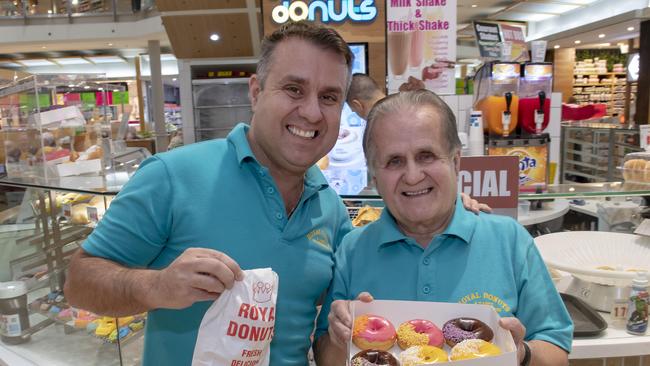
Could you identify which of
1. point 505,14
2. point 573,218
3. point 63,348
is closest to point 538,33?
point 505,14

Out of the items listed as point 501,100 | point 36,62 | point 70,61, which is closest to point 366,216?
point 501,100

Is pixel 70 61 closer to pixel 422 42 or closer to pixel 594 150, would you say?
pixel 422 42

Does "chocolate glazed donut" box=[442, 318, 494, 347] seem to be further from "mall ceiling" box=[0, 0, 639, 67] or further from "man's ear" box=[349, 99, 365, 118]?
"mall ceiling" box=[0, 0, 639, 67]

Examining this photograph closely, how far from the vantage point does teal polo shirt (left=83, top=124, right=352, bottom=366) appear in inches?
55.4

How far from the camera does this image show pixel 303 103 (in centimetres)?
148

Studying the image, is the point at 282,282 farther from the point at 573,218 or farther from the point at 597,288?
the point at 573,218

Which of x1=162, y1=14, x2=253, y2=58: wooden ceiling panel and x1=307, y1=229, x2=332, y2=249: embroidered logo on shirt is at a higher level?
x1=162, y1=14, x2=253, y2=58: wooden ceiling panel

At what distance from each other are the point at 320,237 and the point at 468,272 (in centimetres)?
46

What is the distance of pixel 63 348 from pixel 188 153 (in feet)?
6.31

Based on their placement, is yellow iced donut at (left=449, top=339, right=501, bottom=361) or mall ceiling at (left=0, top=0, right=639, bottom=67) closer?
yellow iced donut at (left=449, top=339, right=501, bottom=361)

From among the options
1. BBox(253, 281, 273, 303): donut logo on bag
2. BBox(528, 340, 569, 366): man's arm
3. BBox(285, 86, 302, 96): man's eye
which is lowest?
BBox(528, 340, 569, 366): man's arm

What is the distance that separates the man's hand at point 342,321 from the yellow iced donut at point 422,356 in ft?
0.49

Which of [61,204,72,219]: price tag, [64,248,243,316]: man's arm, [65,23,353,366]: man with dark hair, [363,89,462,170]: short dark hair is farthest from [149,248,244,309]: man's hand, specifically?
[61,204,72,219]: price tag

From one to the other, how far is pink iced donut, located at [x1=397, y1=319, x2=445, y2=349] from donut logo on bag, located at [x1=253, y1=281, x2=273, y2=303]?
322mm
